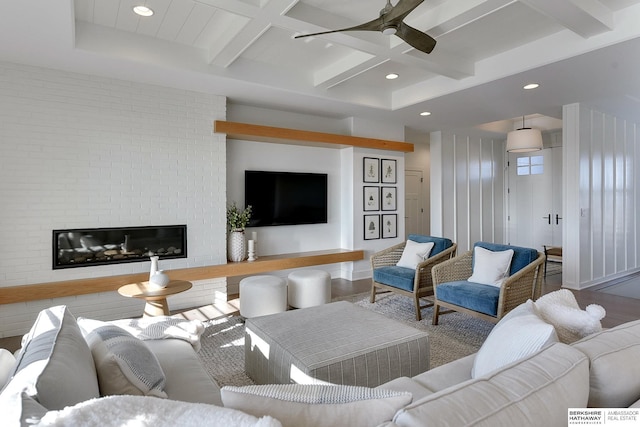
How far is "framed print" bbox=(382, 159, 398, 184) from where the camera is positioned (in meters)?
5.90

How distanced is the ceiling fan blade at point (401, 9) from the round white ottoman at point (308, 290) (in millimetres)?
2556

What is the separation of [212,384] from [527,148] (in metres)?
5.65

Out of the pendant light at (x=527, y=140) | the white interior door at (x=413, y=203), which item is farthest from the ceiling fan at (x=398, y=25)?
the white interior door at (x=413, y=203)

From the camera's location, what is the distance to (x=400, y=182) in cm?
615

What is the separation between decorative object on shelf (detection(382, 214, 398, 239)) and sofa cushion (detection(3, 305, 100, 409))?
499 cm

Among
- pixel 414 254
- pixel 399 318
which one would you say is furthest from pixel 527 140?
pixel 399 318

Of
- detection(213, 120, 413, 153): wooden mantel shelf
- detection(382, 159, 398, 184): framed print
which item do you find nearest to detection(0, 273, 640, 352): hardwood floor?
detection(382, 159, 398, 184): framed print

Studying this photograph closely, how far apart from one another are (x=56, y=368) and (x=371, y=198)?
510 centimetres

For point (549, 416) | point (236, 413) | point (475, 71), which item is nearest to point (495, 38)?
point (475, 71)

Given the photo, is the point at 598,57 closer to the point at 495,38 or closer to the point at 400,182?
the point at 495,38

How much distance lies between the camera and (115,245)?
3.88m

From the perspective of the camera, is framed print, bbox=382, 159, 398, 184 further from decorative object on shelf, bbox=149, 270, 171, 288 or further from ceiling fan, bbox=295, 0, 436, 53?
decorative object on shelf, bbox=149, 270, 171, 288

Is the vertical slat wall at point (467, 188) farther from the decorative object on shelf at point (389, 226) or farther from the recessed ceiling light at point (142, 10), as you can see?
the recessed ceiling light at point (142, 10)

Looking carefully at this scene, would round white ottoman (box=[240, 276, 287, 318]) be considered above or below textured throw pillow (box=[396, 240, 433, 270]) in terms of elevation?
below
